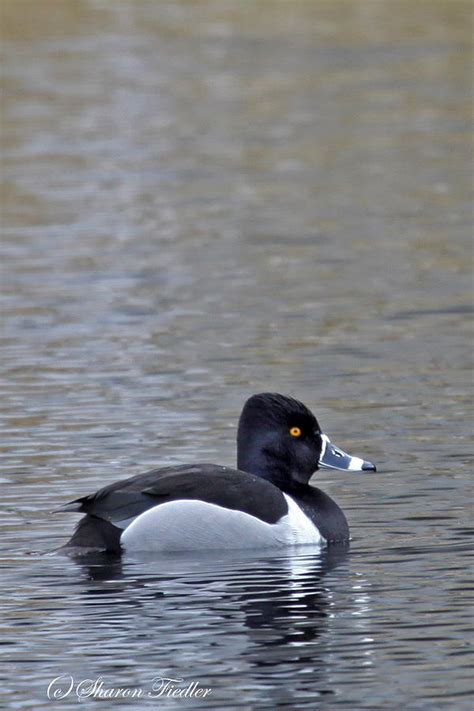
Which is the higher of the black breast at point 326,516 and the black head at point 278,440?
the black head at point 278,440

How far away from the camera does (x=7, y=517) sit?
10.7 metres

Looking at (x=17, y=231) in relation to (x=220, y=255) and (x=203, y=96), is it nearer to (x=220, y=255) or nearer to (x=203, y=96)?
(x=220, y=255)

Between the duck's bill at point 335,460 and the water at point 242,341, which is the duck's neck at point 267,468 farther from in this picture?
the water at point 242,341

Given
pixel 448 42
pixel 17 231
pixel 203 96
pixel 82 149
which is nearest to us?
pixel 17 231

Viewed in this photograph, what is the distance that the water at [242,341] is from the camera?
8453 millimetres

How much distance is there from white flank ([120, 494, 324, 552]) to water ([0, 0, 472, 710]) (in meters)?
0.13

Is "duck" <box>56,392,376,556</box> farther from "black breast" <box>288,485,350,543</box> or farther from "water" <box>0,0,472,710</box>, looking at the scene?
"water" <box>0,0,472,710</box>

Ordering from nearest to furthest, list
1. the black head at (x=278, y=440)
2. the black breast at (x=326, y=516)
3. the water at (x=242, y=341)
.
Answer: the water at (x=242, y=341), the black breast at (x=326, y=516), the black head at (x=278, y=440)

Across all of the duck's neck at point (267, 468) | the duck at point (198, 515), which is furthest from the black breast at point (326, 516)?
the duck's neck at point (267, 468)

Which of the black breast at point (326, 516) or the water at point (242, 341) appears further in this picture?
the black breast at point (326, 516)

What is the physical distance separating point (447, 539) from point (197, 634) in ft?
6.51

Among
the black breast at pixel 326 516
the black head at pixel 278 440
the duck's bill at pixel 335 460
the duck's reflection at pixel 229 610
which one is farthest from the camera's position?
the duck's bill at pixel 335 460

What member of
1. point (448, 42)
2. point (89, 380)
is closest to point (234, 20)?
point (448, 42)

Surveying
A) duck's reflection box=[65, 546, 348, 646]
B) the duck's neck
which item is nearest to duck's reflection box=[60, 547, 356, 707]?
duck's reflection box=[65, 546, 348, 646]
